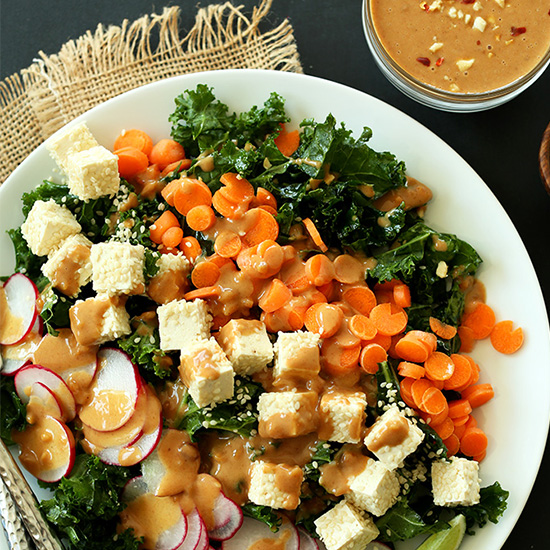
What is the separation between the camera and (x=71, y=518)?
3131mm

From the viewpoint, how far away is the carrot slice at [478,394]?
136 inches

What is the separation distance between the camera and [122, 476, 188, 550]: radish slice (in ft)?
10.5

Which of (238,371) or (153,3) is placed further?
(153,3)

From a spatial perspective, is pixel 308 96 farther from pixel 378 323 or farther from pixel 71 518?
pixel 71 518

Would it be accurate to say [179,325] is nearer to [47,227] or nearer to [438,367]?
[47,227]

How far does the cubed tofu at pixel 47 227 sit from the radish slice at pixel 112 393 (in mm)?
618

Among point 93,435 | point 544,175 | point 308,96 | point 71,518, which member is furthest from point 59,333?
point 544,175

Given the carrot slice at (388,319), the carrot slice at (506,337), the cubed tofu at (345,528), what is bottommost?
the cubed tofu at (345,528)

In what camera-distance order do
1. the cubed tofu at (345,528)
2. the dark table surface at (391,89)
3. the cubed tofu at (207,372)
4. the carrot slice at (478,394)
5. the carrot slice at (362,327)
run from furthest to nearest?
the dark table surface at (391,89)
the carrot slice at (478,394)
the carrot slice at (362,327)
the cubed tofu at (345,528)
the cubed tofu at (207,372)

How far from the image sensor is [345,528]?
124 inches

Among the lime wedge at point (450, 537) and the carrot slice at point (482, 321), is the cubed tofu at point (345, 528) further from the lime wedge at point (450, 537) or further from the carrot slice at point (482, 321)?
the carrot slice at point (482, 321)

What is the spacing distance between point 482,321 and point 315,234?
996 mm

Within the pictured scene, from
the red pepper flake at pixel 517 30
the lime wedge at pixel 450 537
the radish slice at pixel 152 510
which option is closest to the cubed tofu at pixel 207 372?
the radish slice at pixel 152 510

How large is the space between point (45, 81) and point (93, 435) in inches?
86.7
